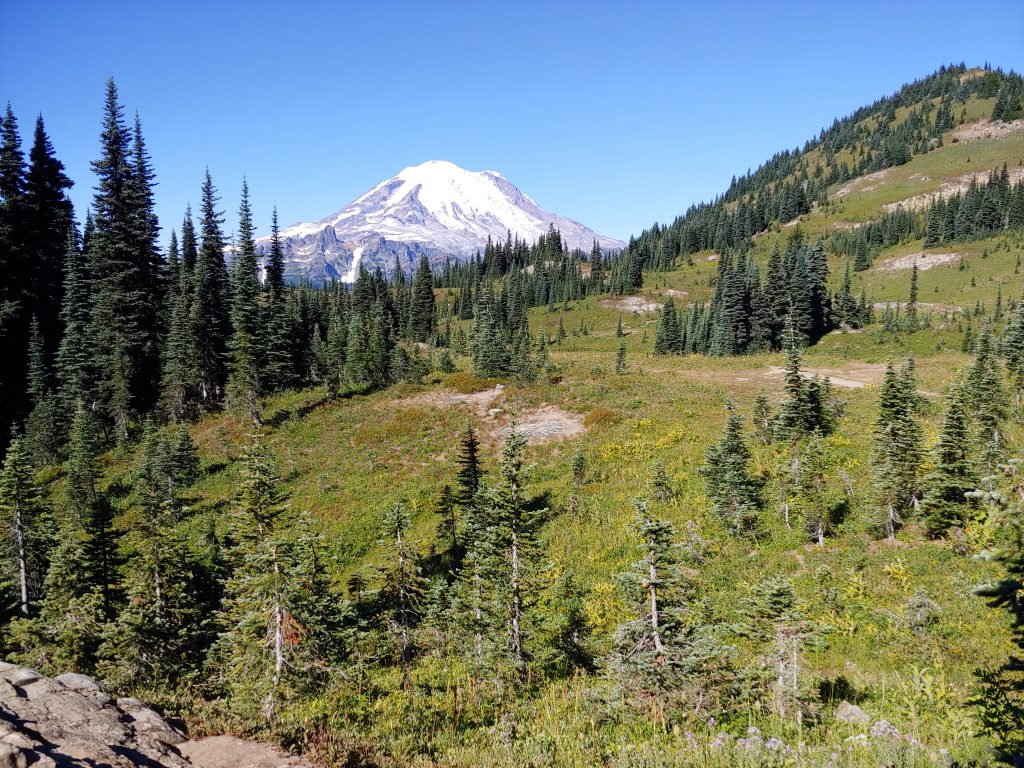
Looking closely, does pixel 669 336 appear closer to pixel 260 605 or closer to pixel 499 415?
pixel 499 415

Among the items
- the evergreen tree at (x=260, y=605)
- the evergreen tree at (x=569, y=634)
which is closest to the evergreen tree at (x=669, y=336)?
the evergreen tree at (x=569, y=634)

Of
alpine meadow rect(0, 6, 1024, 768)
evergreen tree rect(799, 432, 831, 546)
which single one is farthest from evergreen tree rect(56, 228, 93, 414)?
evergreen tree rect(799, 432, 831, 546)

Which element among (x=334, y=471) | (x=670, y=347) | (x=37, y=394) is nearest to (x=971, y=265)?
(x=670, y=347)

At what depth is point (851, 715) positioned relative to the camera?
8.07 metres

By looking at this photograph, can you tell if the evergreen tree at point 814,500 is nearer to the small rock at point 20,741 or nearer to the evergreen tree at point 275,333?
the small rock at point 20,741

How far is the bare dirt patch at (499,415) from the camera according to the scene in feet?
121

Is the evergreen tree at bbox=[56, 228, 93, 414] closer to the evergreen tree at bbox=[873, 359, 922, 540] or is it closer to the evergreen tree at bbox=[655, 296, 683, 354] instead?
the evergreen tree at bbox=[873, 359, 922, 540]

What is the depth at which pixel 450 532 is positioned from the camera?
1000 inches

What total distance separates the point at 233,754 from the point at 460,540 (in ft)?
53.5

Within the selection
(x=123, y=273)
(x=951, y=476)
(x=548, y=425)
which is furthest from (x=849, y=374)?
(x=123, y=273)

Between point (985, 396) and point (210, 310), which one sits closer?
point (985, 396)

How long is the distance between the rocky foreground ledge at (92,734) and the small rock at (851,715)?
839 centimetres

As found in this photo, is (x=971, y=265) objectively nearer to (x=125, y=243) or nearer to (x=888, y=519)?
(x=888, y=519)

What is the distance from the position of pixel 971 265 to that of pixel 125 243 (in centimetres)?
15560
